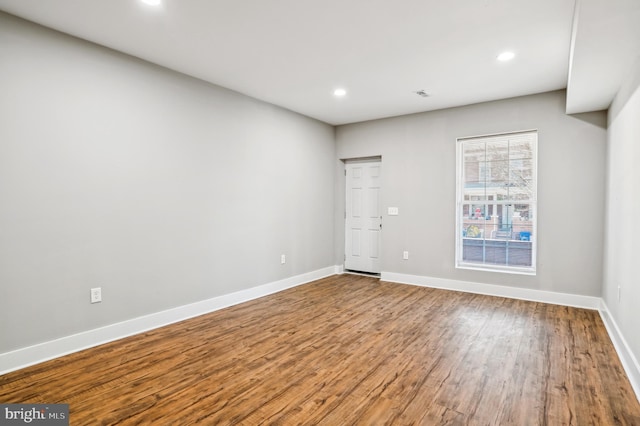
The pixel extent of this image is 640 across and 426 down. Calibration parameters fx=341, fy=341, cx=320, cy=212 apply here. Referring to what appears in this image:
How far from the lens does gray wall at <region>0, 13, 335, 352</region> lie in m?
2.67

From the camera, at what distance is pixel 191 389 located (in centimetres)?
235

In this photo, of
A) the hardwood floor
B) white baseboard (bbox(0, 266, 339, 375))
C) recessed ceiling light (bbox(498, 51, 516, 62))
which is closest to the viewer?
the hardwood floor

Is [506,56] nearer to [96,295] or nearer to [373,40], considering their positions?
[373,40]

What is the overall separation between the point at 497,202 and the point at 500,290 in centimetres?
123

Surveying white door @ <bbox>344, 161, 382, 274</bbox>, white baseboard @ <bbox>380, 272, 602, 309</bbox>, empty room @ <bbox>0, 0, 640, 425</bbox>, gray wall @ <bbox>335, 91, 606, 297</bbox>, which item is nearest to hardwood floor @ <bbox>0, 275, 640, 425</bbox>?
empty room @ <bbox>0, 0, 640, 425</bbox>

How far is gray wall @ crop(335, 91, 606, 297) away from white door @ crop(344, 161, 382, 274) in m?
0.18

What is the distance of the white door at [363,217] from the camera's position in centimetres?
605

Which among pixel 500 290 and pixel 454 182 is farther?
pixel 454 182

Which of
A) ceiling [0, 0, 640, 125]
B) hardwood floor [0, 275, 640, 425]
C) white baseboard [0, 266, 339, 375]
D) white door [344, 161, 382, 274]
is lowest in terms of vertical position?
hardwood floor [0, 275, 640, 425]

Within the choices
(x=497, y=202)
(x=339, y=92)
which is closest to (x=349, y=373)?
(x=339, y=92)

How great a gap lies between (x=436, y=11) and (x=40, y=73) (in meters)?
3.17

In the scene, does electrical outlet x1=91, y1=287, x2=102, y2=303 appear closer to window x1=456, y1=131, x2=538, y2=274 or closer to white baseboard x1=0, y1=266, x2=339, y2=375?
A: white baseboard x1=0, y1=266, x2=339, y2=375

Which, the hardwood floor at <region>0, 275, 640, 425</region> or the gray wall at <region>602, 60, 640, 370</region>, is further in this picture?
the gray wall at <region>602, 60, 640, 370</region>

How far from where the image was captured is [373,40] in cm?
301
